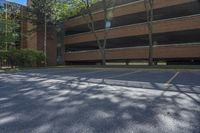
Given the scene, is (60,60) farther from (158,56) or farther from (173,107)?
(173,107)

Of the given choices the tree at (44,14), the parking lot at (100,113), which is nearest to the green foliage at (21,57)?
the tree at (44,14)

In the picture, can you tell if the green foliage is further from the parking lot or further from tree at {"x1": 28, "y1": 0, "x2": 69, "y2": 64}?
the parking lot

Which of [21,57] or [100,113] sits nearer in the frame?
[100,113]

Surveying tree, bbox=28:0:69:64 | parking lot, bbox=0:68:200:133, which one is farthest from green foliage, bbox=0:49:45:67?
parking lot, bbox=0:68:200:133

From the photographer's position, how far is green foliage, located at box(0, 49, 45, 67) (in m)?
29.9

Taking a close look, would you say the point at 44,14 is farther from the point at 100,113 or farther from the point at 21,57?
the point at 100,113

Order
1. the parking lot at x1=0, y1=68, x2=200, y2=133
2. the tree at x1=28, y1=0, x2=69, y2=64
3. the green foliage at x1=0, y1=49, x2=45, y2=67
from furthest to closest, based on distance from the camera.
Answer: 1. the tree at x1=28, y1=0, x2=69, y2=64
2. the green foliage at x1=0, y1=49, x2=45, y2=67
3. the parking lot at x1=0, y1=68, x2=200, y2=133

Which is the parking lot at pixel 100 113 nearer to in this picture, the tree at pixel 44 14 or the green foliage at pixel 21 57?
the green foliage at pixel 21 57

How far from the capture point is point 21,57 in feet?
101

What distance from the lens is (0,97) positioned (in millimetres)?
8172

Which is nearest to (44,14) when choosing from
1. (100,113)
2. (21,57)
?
(21,57)

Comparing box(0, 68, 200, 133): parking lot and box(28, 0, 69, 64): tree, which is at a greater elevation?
box(28, 0, 69, 64): tree

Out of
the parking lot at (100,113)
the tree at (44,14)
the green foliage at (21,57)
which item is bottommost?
the parking lot at (100,113)

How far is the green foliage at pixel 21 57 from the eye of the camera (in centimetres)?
2989
